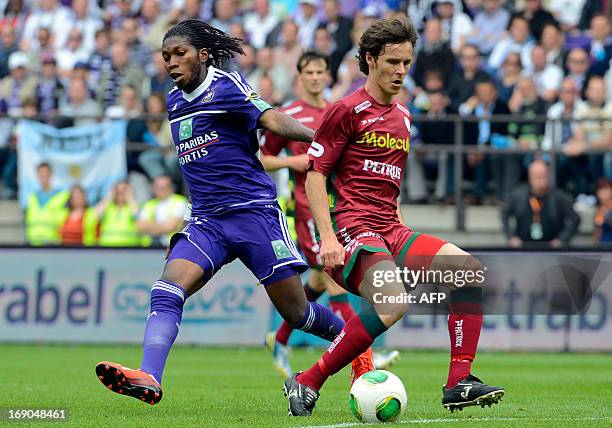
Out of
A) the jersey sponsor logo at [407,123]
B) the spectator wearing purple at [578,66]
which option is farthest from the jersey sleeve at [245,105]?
the spectator wearing purple at [578,66]

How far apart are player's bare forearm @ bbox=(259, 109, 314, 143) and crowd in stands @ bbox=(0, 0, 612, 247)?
967 cm

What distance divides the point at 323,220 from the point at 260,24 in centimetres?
1309

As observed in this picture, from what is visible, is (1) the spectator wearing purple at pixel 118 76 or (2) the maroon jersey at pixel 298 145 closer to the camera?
(2) the maroon jersey at pixel 298 145

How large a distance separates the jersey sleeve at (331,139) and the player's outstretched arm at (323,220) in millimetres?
72

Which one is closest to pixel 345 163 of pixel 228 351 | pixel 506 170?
pixel 228 351

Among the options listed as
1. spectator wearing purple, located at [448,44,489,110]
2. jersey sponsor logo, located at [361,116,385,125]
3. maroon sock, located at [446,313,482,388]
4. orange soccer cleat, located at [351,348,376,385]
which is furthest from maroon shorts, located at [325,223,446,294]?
spectator wearing purple, located at [448,44,489,110]

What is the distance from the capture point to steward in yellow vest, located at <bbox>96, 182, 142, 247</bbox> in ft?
59.9

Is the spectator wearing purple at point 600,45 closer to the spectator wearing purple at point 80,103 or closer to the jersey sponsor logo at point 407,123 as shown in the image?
the spectator wearing purple at point 80,103

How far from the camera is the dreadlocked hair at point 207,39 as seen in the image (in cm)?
852

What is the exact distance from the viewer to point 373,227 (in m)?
8.09

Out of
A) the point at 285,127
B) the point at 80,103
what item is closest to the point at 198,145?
the point at 285,127

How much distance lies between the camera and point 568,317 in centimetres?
1597

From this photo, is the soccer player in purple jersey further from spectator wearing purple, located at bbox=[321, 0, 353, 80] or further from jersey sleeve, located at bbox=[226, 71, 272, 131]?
spectator wearing purple, located at bbox=[321, 0, 353, 80]

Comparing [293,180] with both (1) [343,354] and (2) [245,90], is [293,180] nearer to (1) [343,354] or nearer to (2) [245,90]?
(2) [245,90]
